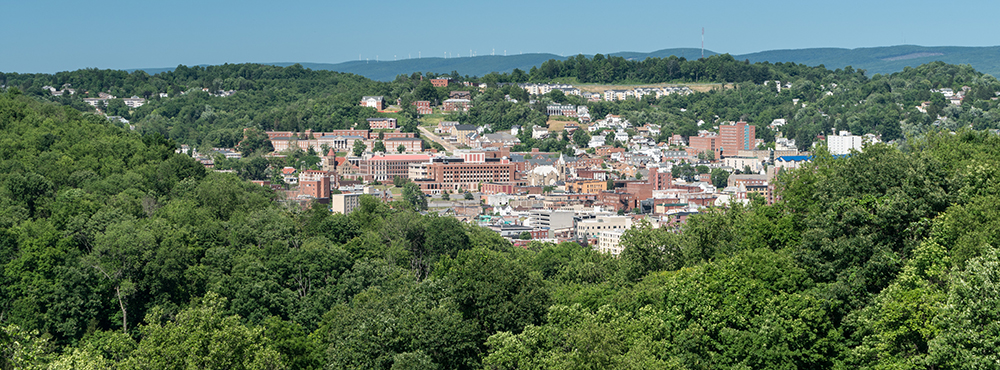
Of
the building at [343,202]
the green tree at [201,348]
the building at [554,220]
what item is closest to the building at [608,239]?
the building at [554,220]

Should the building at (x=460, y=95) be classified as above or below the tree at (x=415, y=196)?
above

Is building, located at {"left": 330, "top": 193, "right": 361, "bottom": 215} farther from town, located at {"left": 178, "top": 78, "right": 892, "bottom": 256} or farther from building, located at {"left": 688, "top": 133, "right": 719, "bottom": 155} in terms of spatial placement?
building, located at {"left": 688, "top": 133, "right": 719, "bottom": 155}

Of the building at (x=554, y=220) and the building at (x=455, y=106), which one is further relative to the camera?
the building at (x=455, y=106)

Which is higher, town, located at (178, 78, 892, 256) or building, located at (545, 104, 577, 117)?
building, located at (545, 104, 577, 117)

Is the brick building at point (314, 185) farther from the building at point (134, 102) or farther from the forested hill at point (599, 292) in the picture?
the forested hill at point (599, 292)

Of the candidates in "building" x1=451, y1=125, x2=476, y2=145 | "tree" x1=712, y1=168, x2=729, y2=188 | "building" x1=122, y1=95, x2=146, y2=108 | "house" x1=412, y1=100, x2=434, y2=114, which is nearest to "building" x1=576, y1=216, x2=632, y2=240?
"tree" x1=712, y1=168, x2=729, y2=188

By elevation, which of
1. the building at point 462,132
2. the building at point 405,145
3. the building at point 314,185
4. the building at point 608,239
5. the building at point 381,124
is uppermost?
the building at point 381,124

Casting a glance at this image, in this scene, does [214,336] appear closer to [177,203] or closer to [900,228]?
[900,228]
